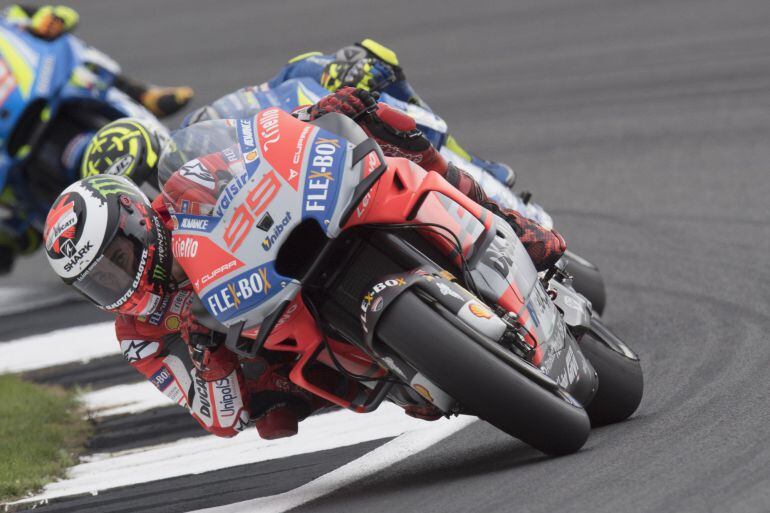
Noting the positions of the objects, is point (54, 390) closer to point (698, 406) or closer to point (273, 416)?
point (273, 416)

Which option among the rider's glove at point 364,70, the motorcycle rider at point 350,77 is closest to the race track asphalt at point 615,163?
the motorcycle rider at point 350,77

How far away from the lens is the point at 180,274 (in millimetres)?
5738

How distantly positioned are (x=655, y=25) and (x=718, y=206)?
4201 millimetres

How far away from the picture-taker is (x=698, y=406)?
575 centimetres

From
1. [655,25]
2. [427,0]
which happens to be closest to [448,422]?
Answer: [655,25]

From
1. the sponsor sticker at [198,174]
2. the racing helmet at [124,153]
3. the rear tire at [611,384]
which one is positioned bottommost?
the rear tire at [611,384]

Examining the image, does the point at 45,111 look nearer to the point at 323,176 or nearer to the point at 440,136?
the point at 440,136

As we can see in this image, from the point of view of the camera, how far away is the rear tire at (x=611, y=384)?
5879 millimetres

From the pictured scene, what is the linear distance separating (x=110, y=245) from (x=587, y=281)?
2.99 metres

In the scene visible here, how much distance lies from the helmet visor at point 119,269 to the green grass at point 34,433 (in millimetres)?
1398

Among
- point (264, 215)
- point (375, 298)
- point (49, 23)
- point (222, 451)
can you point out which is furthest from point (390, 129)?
point (49, 23)

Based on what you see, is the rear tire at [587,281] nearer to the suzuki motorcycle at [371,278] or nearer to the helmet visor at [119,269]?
the suzuki motorcycle at [371,278]

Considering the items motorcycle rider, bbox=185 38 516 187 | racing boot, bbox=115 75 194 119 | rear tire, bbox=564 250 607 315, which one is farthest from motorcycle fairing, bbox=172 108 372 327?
racing boot, bbox=115 75 194 119

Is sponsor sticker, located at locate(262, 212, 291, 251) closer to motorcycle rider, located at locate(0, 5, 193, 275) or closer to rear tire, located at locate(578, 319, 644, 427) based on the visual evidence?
rear tire, located at locate(578, 319, 644, 427)
